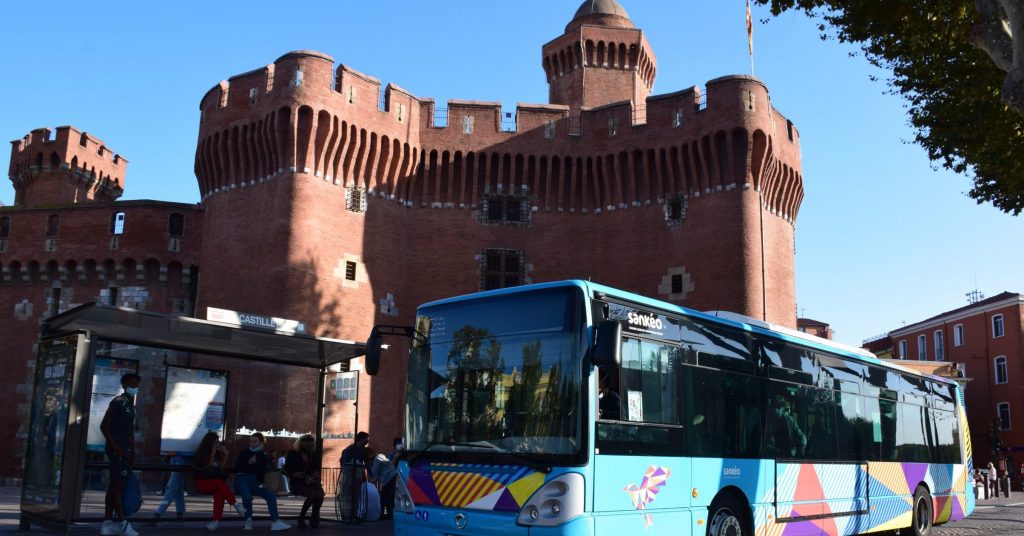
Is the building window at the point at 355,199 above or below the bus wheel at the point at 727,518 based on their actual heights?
above

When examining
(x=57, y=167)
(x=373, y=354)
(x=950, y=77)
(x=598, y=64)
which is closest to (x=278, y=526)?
(x=373, y=354)

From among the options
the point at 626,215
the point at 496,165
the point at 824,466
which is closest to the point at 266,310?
the point at 496,165

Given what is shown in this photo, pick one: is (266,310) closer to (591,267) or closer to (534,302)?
(591,267)

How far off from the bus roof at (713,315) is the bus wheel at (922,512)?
199 centimetres

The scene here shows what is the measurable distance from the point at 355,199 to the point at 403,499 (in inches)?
738

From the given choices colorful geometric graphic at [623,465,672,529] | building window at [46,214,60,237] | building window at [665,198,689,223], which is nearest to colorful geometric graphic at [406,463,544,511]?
colorful geometric graphic at [623,465,672,529]

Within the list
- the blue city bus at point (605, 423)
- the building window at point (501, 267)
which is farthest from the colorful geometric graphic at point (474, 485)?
the building window at point (501, 267)

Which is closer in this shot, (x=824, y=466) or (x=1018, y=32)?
(x=1018, y=32)

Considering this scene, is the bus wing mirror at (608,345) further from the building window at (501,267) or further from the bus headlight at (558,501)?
the building window at (501,267)

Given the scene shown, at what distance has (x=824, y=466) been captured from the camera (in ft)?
35.9

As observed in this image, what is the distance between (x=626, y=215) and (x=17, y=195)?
28.7 metres

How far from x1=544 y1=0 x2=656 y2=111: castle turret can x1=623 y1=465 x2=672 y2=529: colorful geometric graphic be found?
25015 millimetres

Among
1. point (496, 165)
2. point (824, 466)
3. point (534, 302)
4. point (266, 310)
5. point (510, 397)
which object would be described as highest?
point (496, 165)

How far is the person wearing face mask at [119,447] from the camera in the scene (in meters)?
9.93
